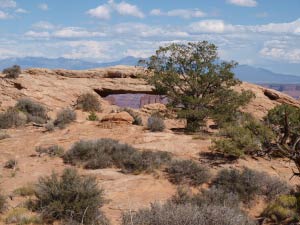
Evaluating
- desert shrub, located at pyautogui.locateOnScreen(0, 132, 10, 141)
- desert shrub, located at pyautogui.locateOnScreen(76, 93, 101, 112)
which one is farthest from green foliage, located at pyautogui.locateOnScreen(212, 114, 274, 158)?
desert shrub, located at pyautogui.locateOnScreen(76, 93, 101, 112)

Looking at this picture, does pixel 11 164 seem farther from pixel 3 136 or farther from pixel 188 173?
pixel 188 173

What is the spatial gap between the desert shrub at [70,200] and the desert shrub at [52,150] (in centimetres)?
506

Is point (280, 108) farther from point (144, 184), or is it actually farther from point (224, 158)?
point (144, 184)

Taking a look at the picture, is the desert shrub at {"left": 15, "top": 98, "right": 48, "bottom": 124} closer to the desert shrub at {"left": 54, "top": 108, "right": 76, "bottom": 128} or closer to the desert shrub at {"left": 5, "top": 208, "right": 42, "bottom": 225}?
the desert shrub at {"left": 54, "top": 108, "right": 76, "bottom": 128}

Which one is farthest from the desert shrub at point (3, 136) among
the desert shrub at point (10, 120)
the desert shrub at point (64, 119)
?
the desert shrub at point (10, 120)

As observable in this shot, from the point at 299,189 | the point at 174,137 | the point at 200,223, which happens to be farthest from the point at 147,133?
the point at 200,223

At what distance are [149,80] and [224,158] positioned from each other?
9.00 m

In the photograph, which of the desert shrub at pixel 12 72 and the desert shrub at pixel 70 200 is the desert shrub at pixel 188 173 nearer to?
the desert shrub at pixel 70 200

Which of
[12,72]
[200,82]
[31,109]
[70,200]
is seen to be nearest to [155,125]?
[200,82]

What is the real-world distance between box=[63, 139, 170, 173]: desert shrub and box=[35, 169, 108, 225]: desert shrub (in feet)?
11.7

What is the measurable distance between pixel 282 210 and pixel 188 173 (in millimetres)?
3203

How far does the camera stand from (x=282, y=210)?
1149 centimetres

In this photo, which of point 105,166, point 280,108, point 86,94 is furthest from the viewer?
point 86,94

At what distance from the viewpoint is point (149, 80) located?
2330 cm
